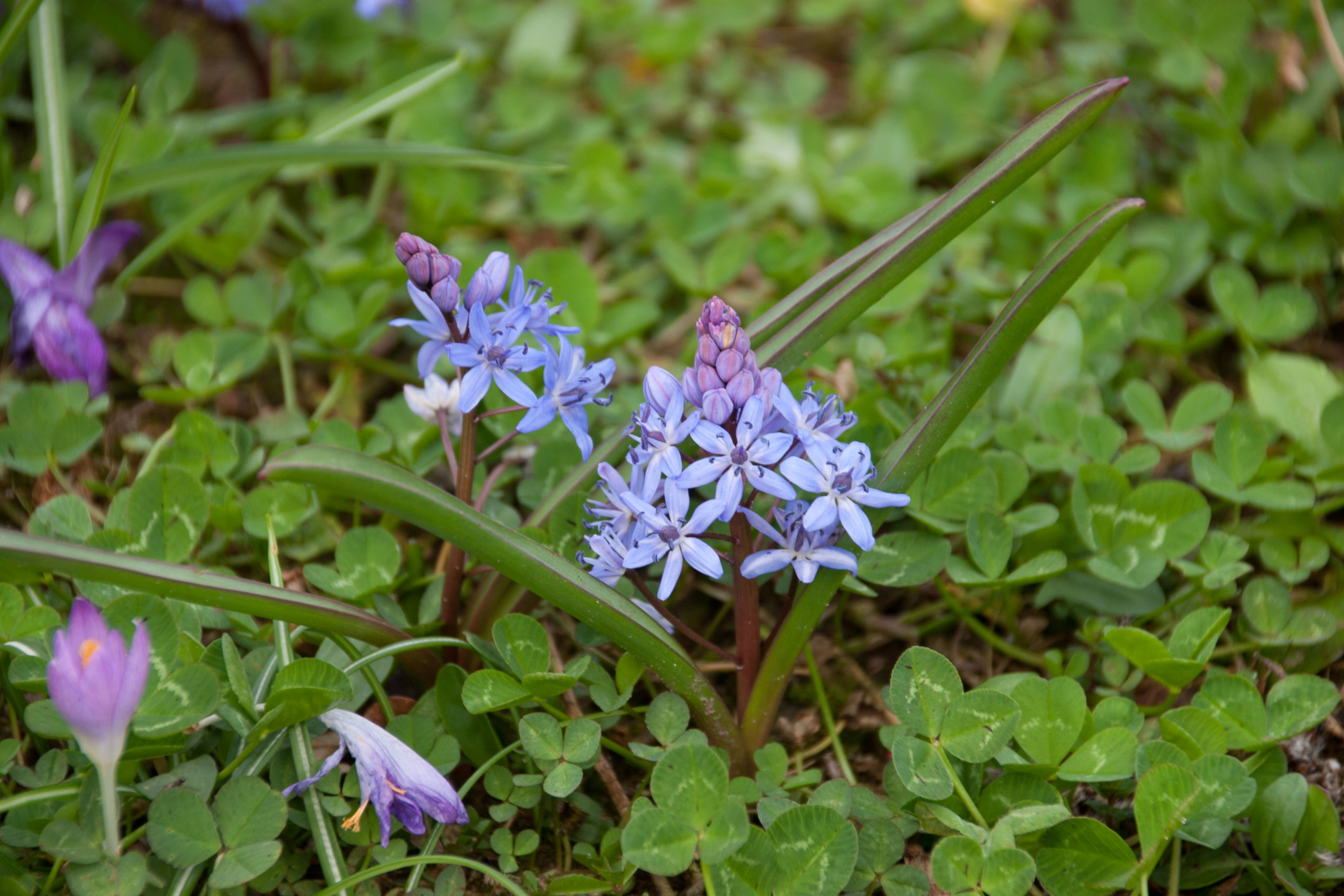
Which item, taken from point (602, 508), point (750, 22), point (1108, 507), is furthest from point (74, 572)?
point (750, 22)

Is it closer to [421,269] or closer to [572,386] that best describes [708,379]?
[572,386]

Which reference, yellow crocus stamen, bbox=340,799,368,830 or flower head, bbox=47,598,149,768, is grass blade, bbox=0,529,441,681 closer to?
flower head, bbox=47,598,149,768

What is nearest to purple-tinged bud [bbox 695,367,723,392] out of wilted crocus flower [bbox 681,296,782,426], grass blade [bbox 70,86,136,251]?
wilted crocus flower [bbox 681,296,782,426]

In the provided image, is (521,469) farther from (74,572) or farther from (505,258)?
(74,572)

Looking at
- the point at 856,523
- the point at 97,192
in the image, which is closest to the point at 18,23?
the point at 97,192

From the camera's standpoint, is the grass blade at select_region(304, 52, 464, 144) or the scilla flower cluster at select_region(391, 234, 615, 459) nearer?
the scilla flower cluster at select_region(391, 234, 615, 459)
